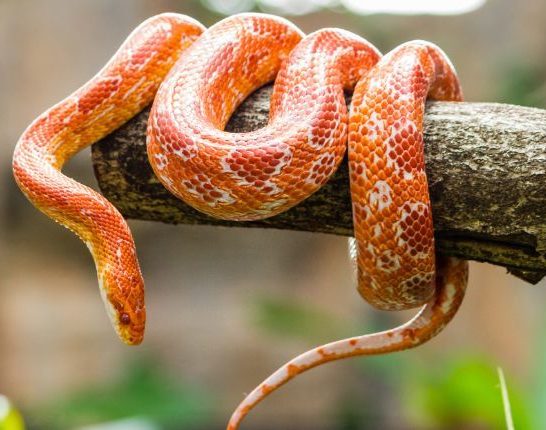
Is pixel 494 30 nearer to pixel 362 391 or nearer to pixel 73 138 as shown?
pixel 362 391

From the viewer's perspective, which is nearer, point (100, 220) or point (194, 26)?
point (100, 220)

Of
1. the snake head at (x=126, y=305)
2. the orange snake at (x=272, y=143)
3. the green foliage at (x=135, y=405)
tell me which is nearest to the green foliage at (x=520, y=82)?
the green foliage at (x=135, y=405)

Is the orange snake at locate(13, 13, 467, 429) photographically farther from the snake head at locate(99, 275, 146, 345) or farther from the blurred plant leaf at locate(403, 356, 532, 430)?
the blurred plant leaf at locate(403, 356, 532, 430)

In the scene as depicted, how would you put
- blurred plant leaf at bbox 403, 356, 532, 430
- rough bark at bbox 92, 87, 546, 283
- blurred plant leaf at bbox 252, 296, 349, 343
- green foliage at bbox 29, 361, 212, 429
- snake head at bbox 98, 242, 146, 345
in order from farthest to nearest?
green foliage at bbox 29, 361, 212, 429
blurred plant leaf at bbox 252, 296, 349, 343
blurred plant leaf at bbox 403, 356, 532, 430
snake head at bbox 98, 242, 146, 345
rough bark at bbox 92, 87, 546, 283

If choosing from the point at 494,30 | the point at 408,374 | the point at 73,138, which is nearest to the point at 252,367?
the point at 408,374

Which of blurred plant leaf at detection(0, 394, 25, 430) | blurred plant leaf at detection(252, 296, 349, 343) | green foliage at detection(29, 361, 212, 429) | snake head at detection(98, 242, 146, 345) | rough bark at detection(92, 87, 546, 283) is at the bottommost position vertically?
green foliage at detection(29, 361, 212, 429)

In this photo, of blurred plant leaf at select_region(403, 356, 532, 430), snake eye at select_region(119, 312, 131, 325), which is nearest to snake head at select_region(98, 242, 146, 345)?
snake eye at select_region(119, 312, 131, 325)
